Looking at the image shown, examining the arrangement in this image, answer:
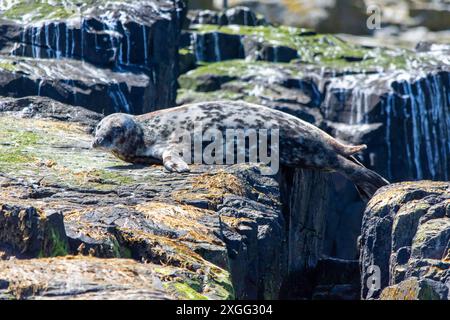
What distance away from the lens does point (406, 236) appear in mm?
13008

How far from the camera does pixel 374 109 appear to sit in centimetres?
3362

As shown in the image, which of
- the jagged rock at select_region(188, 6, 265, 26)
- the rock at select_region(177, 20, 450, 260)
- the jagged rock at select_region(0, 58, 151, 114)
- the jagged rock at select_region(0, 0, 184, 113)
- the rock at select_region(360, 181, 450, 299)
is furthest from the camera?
the jagged rock at select_region(188, 6, 265, 26)

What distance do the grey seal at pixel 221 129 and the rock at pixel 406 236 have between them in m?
1.96

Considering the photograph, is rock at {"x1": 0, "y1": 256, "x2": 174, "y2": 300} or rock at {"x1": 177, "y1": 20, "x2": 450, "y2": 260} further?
rock at {"x1": 177, "y1": 20, "x2": 450, "y2": 260}

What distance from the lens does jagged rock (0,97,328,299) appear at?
1042cm

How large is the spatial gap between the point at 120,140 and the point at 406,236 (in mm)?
4041

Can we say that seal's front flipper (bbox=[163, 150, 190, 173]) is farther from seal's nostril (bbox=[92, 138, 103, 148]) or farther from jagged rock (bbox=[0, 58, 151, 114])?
jagged rock (bbox=[0, 58, 151, 114])

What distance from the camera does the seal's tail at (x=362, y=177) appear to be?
16.6 meters

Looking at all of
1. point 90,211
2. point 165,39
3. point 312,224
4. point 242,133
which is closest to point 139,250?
point 90,211

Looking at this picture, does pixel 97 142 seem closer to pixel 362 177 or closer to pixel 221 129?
pixel 221 129

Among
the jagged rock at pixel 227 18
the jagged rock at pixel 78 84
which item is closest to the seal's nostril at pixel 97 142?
the jagged rock at pixel 78 84

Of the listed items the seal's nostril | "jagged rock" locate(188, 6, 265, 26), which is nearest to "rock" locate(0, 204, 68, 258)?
the seal's nostril

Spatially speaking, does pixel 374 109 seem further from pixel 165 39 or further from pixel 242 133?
pixel 242 133

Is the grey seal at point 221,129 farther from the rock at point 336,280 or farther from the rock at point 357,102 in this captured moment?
the rock at point 357,102
